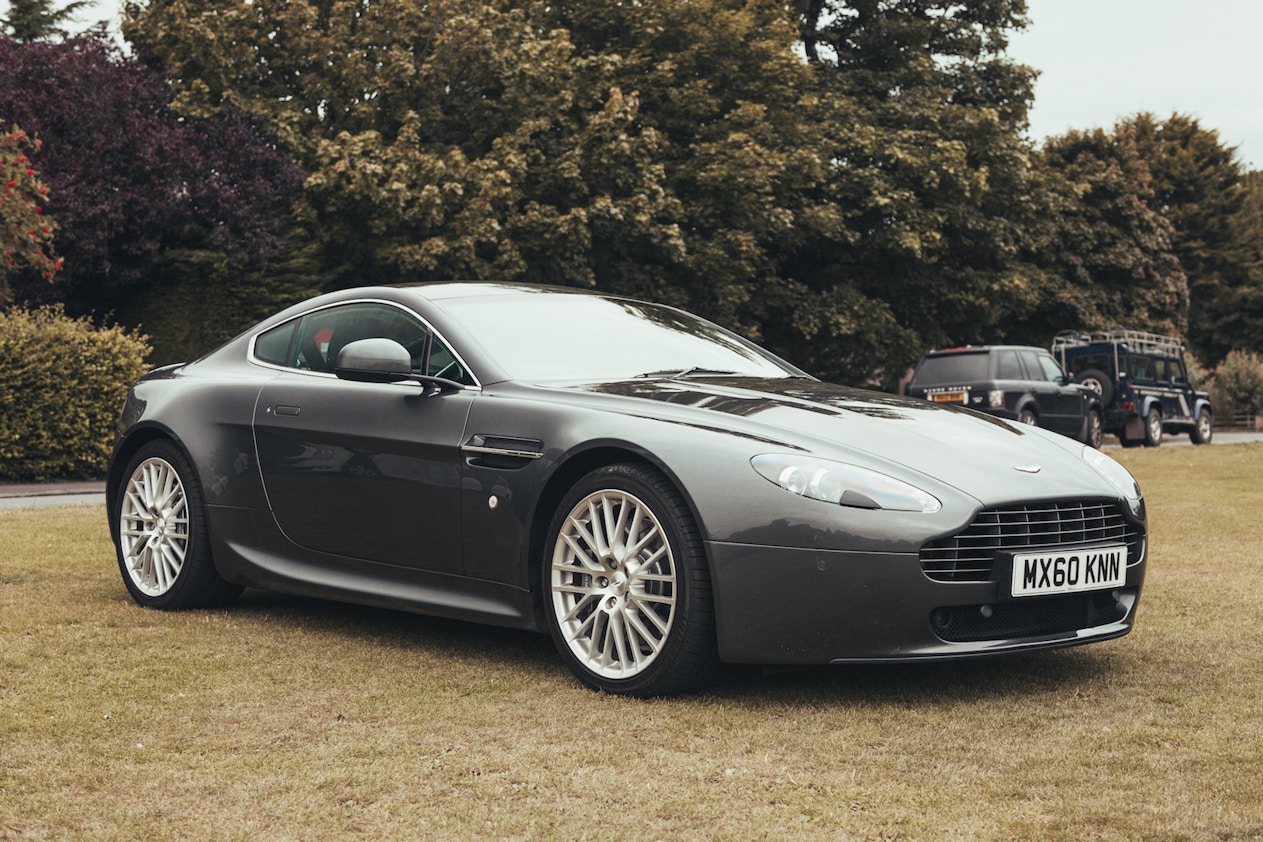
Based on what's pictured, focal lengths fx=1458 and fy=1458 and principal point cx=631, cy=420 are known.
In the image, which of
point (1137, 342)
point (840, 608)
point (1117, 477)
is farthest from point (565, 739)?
point (1137, 342)

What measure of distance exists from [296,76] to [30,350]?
43.6ft

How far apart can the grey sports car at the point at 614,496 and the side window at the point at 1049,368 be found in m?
18.2

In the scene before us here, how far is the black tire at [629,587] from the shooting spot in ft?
14.9

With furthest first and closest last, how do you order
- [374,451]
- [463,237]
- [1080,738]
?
[463,237] < [374,451] < [1080,738]

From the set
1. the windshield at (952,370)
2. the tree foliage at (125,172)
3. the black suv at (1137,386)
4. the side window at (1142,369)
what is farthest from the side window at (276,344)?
the side window at (1142,369)

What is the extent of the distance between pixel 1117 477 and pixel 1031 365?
18622 mm

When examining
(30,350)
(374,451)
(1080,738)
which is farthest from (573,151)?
(1080,738)

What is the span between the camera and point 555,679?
16.3 ft

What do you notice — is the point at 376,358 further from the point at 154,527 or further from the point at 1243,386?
the point at 1243,386

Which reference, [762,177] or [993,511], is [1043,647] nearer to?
[993,511]

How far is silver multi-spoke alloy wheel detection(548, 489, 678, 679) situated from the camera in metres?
4.66

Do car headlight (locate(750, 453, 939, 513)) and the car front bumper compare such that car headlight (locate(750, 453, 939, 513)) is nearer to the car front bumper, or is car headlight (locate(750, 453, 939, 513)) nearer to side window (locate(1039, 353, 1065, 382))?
the car front bumper

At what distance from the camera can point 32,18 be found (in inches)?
1644

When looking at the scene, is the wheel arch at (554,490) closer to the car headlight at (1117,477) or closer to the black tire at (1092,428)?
the car headlight at (1117,477)
